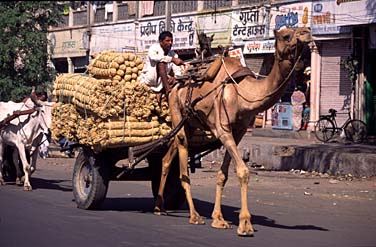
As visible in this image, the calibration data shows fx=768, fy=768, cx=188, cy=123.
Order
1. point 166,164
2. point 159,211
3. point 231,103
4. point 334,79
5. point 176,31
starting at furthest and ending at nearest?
point 176,31 < point 334,79 < point 159,211 < point 166,164 < point 231,103

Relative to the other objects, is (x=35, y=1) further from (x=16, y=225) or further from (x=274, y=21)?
(x=16, y=225)

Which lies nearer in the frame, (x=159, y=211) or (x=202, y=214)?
(x=159, y=211)

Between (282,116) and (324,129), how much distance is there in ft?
12.2

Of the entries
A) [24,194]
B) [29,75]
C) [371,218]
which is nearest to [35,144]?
[24,194]

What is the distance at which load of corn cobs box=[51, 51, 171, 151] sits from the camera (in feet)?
36.7

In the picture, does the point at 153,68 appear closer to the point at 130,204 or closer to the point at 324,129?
the point at 130,204

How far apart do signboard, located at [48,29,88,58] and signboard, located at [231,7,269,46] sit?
14.2 metres

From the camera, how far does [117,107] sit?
1115cm

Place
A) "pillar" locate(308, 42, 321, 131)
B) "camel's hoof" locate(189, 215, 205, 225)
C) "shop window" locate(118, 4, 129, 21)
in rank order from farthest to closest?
"shop window" locate(118, 4, 129, 21), "pillar" locate(308, 42, 321, 131), "camel's hoof" locate(189, 215, 205, 225)

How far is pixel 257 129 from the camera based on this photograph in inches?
1278

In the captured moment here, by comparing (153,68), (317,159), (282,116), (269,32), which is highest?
(269,32)

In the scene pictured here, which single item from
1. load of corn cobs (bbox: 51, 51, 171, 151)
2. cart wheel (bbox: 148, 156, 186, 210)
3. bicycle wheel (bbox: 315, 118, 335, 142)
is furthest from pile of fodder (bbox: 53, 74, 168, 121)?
bicycle wheel (bbox: 315, 118, 335, 142)

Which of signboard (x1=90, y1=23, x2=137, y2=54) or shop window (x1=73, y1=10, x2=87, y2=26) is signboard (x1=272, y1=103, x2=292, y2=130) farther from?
shop window (x1=73, y1=10, x2=87, y2=26)

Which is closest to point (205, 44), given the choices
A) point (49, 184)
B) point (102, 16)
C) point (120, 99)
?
point (120, 99)
